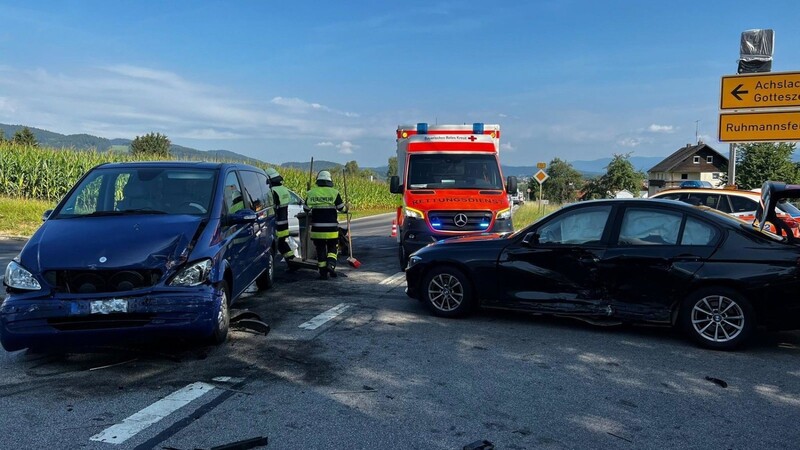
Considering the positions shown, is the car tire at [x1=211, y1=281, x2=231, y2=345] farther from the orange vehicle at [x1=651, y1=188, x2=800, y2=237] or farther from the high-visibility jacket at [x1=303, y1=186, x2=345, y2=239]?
the orange vehicle at [x1=651, y1=188, x2=800, y2=237]

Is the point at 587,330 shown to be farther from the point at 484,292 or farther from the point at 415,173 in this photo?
the point at 415,173

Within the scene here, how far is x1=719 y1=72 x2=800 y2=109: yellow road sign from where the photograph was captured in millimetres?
11703

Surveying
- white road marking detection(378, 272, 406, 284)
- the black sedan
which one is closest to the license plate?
the black sedan

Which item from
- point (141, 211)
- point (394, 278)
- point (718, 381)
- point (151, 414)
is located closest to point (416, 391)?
point (151, 414)

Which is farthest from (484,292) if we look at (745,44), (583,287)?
(745,44)

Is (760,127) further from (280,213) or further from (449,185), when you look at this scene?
(280,213)

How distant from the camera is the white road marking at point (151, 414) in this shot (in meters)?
3.57

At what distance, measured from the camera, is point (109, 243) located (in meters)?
4.96

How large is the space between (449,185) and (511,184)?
1187 millimetres

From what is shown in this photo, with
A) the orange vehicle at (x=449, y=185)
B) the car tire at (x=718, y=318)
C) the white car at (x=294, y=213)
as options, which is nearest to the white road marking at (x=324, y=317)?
the orange vehicle at (x=449, y=185)

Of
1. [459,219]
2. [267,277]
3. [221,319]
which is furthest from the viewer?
[459,219]

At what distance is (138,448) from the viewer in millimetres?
3393

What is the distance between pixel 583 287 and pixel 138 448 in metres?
4.61

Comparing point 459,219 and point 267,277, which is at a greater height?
point 459,219
